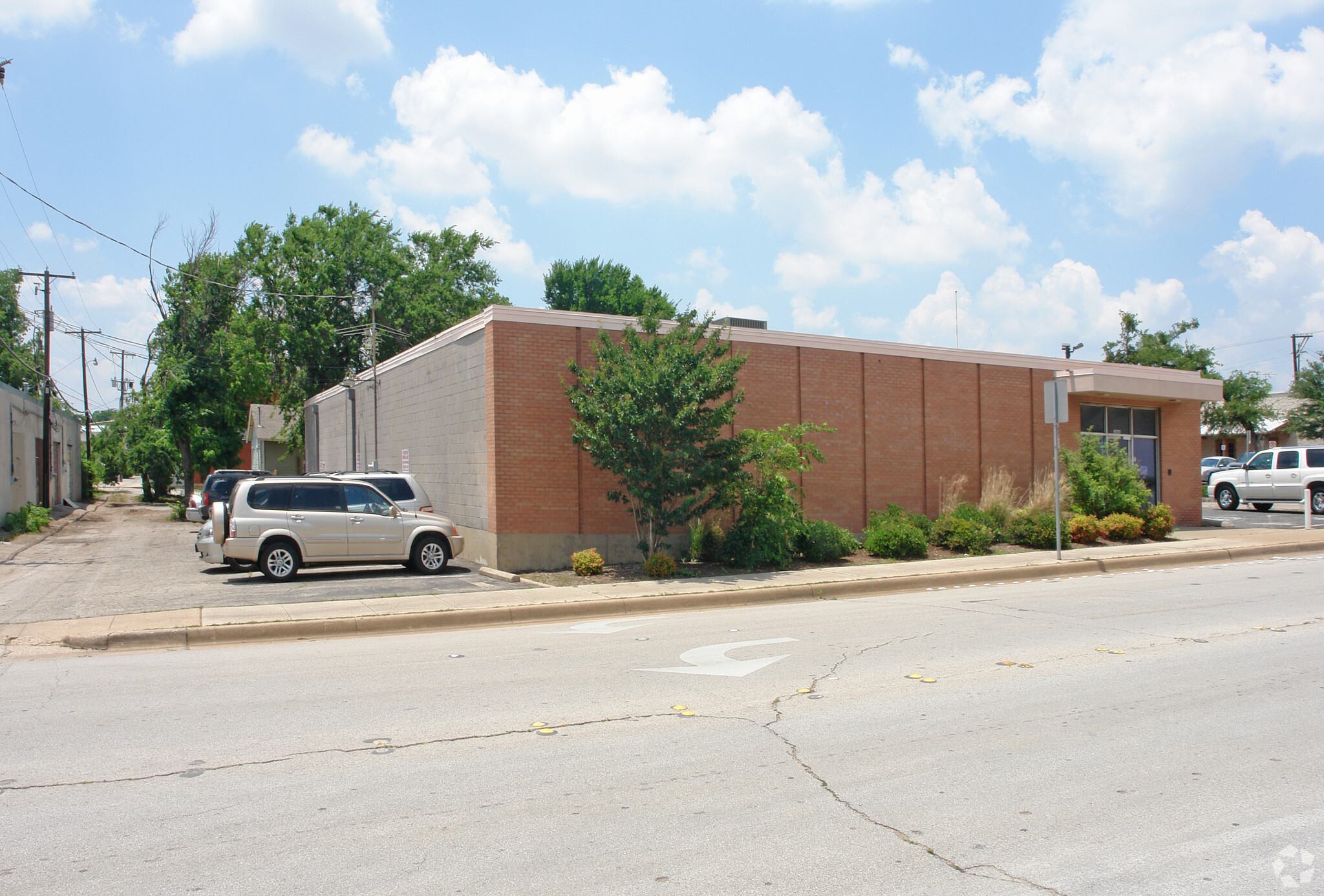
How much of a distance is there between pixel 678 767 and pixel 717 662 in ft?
10.7

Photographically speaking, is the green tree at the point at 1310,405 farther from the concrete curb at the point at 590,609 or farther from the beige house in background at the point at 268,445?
the beige house in background at the point at 268,445

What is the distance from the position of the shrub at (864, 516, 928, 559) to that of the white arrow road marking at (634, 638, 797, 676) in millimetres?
8478

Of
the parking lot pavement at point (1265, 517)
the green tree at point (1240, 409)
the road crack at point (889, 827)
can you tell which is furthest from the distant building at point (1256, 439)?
the road crack at point (889, 827)

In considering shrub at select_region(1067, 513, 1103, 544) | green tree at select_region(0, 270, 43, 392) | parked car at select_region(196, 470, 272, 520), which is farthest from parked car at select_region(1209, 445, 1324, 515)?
green tree at select_region(0, 270, 43, 392)

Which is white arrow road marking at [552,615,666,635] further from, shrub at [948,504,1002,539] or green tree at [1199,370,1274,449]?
green tree at [1199,370,1274,449]

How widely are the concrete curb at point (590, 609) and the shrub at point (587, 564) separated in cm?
252

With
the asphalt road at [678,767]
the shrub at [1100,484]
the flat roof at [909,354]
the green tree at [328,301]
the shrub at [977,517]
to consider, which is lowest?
the asphalt road at [678,767]

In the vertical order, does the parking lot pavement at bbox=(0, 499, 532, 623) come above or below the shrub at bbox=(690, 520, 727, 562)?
below

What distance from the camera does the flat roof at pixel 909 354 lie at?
1686cm

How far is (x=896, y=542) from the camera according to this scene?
1769cm

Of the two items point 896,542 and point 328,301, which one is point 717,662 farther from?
point 328,301

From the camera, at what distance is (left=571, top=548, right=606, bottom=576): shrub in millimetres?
15555

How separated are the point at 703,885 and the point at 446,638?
7.27 m

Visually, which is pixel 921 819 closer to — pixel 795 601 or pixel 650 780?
pixel 650 780
